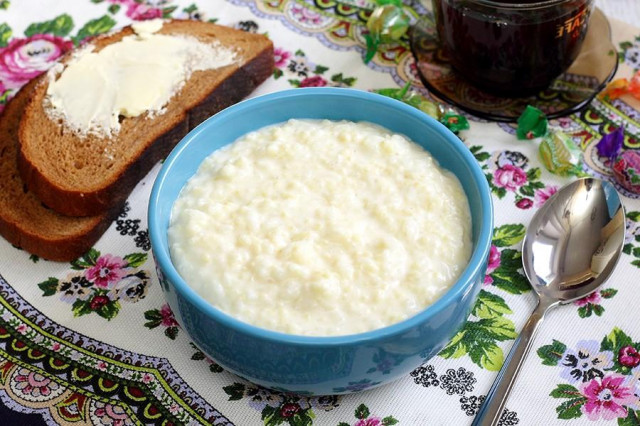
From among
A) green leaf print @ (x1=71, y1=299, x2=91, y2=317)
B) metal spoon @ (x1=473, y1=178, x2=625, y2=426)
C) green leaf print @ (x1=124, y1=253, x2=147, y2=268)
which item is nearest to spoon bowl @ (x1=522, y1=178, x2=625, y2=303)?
metal spoon @ (x1=473, y1=178, x2=625, y2=426)

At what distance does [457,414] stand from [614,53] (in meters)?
1.37

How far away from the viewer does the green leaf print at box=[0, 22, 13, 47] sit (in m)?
2.46

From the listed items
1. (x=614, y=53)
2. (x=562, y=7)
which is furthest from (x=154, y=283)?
(x=614, y=53)

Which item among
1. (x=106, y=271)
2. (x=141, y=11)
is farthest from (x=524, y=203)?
(x=141, y=11)

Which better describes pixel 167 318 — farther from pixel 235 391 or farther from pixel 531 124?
pixel 531 124

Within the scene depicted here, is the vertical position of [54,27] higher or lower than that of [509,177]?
higher

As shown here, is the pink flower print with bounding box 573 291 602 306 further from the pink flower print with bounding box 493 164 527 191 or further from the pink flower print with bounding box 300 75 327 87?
the pink flower print with bounding box 300 75 327 87

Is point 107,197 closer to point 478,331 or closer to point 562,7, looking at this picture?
point 478,331

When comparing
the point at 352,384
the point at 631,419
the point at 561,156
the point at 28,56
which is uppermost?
the point at 28,56

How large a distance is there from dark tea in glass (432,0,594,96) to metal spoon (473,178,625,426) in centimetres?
40

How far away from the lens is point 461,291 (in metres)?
1.38

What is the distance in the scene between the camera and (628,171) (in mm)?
1970

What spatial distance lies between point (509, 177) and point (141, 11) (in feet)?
4.60

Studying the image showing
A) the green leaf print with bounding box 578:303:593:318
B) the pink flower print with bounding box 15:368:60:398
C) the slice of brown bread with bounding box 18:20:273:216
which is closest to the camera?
the pink flower print with bounding box 15:368:60:398
